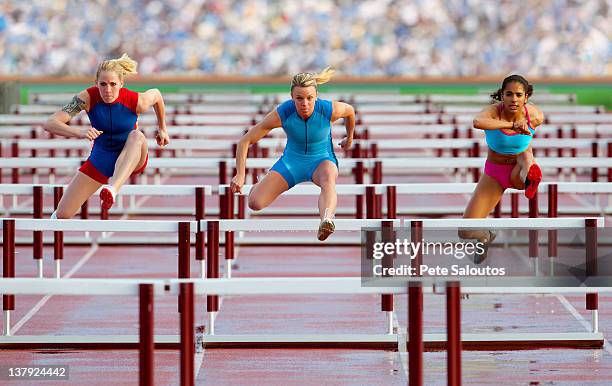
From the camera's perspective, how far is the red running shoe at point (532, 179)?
8938mm

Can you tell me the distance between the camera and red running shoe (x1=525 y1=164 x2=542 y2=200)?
8938 mm

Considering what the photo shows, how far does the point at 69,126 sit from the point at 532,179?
9.20 feet

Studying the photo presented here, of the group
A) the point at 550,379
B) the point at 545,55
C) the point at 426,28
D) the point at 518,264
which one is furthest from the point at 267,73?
the point at 550,379

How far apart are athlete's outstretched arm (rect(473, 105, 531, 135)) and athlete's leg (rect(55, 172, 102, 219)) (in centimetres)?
250

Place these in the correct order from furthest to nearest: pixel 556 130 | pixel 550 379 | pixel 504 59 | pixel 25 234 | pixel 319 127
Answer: pixel 504 59 → pixel 556 130 → pixel 25 234 → pixel 319 127 → pixel 550 379

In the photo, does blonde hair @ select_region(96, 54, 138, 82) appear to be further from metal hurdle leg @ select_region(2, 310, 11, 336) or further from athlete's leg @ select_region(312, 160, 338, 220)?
metal hurdle leg @ select_region(2, 310, 11, 336)

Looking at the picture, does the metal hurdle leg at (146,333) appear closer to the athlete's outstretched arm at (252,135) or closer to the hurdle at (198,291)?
the hurdle at (198,291)

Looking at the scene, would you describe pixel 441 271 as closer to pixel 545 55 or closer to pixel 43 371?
pixel 43 371

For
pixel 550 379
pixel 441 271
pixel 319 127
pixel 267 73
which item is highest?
pixel 267 73

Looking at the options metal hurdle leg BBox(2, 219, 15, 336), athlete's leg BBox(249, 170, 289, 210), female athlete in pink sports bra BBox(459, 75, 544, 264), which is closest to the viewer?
metal hurdle leg BBox(2, 219, 15, 336)

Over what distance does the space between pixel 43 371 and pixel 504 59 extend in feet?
63.8

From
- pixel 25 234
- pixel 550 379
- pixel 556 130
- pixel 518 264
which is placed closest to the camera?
pixel 550 379

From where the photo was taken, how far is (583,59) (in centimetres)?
2650

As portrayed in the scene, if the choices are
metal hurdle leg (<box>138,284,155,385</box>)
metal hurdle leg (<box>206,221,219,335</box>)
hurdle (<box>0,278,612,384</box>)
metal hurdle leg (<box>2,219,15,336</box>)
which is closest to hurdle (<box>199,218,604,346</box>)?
metal hurdle leg (<box>206,221,219,335</box>)
